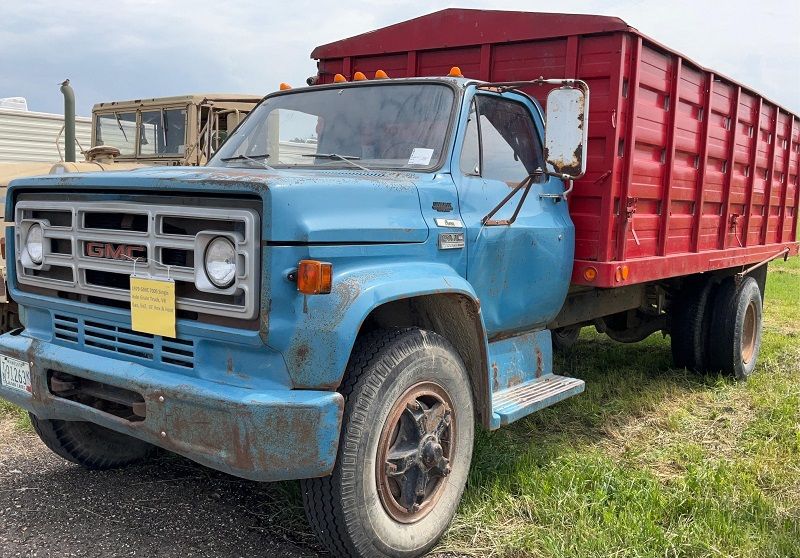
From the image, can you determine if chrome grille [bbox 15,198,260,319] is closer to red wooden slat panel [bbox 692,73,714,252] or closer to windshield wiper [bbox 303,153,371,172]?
windshield wiper [bbox 303,153,371,172]

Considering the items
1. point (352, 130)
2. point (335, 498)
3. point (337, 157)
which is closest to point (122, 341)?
point (335, 498)

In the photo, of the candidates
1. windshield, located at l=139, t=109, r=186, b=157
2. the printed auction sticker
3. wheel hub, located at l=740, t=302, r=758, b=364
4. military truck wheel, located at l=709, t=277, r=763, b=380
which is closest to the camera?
the printed auction sticker

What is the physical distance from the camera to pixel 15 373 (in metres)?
3.26

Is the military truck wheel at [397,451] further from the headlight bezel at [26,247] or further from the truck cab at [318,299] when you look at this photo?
the headlight bezel at [26,247]

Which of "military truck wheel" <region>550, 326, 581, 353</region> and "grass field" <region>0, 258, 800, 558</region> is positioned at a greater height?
"military truck wheel" <region>550, 326, 581, 353</region>

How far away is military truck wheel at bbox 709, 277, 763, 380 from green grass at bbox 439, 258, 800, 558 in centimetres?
14

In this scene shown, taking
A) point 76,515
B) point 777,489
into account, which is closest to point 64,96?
point 76,515

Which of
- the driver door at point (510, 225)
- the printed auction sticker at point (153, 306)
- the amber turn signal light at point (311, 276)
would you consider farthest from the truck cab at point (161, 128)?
the amber turn signal light at point (311, 276)

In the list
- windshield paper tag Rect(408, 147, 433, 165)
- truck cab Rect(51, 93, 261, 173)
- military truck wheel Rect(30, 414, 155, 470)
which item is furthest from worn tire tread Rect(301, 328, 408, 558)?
truck cab Rect(51, 93, 261, 173)

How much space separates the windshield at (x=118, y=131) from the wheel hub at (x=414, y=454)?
7.32 meters

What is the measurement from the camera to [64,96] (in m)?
7.43

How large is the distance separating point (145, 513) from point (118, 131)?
7.15 m

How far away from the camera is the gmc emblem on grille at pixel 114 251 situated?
292cm

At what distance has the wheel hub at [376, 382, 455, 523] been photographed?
2.96 m
